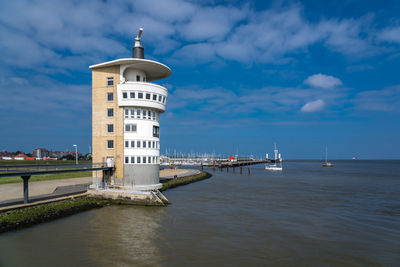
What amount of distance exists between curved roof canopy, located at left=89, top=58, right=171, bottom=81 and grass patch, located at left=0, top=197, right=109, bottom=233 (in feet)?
60.5

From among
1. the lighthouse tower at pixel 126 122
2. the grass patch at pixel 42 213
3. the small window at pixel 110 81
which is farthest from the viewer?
the small window at pixel 110 81

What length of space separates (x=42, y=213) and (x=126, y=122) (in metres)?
15.8

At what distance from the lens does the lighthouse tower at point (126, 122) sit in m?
35.7

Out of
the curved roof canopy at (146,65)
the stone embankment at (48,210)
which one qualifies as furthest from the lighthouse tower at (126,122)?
the stone embankment at (48,210)

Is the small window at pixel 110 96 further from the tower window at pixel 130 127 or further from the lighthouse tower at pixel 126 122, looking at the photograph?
the tower window at pixel 130 127

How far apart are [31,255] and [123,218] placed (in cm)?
980

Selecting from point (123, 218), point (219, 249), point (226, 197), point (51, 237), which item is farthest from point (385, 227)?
point (51, 237)


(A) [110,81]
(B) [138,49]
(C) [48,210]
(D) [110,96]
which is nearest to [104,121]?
(D) [110,96]

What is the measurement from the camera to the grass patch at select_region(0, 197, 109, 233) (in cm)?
2067

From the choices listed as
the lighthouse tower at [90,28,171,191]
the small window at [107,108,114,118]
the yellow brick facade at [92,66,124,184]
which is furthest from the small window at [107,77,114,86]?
the small window at [107,108,114,118]

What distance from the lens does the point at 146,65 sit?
123 feet

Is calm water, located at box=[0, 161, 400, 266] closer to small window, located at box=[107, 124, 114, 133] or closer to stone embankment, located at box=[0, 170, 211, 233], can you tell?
stone embankment, located at box=[0, 170, 211, 233]

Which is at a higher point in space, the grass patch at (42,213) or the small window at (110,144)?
the small window at (110,144)

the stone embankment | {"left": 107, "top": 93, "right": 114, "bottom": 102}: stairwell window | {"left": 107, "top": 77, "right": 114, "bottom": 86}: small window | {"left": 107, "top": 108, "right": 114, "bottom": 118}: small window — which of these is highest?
{"left": 107, "top": 77, "right": 114, "bottom": 86}: small window
